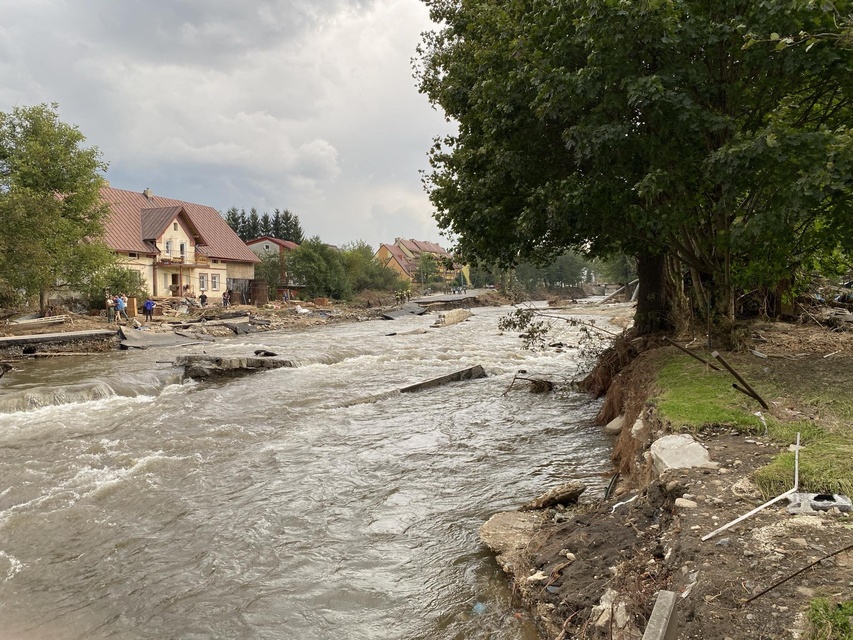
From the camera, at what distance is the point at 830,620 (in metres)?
2.73

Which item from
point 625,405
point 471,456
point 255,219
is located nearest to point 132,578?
point 471,456

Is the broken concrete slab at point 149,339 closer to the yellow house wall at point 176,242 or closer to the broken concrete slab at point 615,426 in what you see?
the yellow house wall at point 176,242

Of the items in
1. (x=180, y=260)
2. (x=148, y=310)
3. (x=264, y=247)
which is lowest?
(x=148, y=310)

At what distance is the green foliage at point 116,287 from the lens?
31.3m

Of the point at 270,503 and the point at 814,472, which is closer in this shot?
the point at 814,472

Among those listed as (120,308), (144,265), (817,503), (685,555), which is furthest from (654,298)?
(144,265)

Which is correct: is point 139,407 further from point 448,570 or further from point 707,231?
point 707,231

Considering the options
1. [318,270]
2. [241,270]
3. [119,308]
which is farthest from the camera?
[318,270]

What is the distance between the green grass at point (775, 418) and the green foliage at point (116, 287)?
30.4 metres

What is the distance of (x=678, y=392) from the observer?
7.57 m

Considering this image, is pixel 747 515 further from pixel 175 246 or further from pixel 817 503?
pixel 175 246

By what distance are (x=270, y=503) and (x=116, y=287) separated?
3085cm

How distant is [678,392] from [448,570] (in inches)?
160

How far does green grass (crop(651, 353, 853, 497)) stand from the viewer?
14.5 ft
